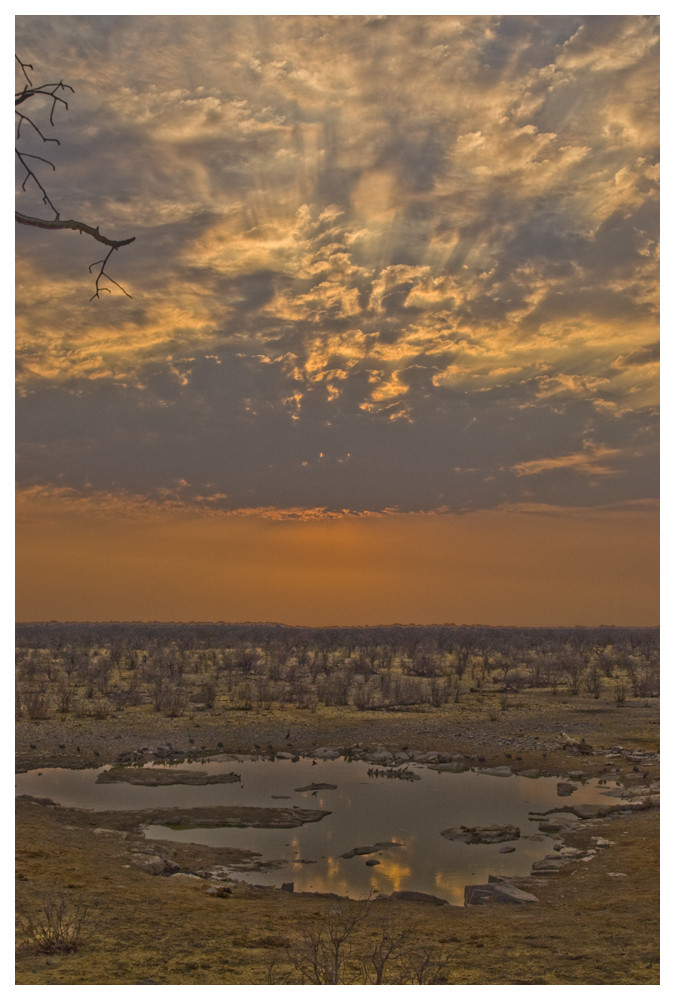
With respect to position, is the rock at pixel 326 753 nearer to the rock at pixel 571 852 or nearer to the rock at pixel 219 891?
the rock at pixel 571 852

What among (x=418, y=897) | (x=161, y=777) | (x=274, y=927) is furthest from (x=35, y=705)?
(x=274, y=927)

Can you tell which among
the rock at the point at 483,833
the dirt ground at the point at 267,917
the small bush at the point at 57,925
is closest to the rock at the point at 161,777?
the dirt ground at the point at 267,917

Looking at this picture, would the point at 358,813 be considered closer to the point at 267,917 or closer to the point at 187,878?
the point at 187,878

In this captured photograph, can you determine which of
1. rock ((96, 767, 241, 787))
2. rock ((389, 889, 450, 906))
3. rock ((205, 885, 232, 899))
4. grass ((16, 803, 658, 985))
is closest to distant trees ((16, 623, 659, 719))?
rock ((96, 767, 241, 787))

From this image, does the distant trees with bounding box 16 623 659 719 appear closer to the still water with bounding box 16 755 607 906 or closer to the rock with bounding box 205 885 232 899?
the still water with bounding box 16 755 607 906

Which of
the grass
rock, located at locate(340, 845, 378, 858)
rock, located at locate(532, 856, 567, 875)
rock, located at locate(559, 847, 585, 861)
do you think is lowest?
rock, located at locate(340, 845, 378, 858)

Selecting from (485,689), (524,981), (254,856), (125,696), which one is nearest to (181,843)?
(254,856)
